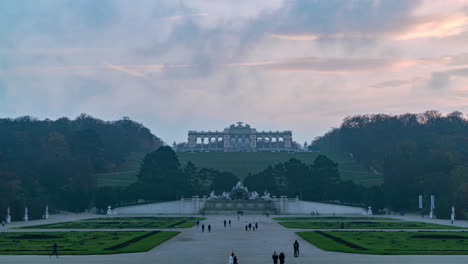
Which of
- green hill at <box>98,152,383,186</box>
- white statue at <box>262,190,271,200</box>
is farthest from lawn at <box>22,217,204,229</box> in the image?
green hill at <box>98,152,383,186</box>

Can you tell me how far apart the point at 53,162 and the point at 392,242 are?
222ft

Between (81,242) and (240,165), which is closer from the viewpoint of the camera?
(81,242)

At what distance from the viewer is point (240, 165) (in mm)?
138875

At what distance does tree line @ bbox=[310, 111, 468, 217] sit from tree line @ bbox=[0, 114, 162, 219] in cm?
4042

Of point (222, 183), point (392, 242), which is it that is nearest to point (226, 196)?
point (222, 183)

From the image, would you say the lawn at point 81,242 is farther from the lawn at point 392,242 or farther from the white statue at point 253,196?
the white statue at point 253,196

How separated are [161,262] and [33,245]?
11.0 meters

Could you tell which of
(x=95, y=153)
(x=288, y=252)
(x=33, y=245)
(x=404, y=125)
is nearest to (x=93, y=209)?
(x=95, y=153)

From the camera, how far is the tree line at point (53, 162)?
81.2 m

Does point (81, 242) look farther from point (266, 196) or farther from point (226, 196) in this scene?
point (266, 196)

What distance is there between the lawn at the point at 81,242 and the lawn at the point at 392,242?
10.0m

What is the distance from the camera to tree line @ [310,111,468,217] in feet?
273

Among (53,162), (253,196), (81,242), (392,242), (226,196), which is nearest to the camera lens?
(81,242)

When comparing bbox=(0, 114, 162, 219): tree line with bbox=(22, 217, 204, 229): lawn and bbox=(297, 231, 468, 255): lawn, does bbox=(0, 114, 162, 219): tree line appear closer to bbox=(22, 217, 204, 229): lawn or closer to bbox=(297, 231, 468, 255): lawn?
bbox=(22, 217, 204, 229): lawn
